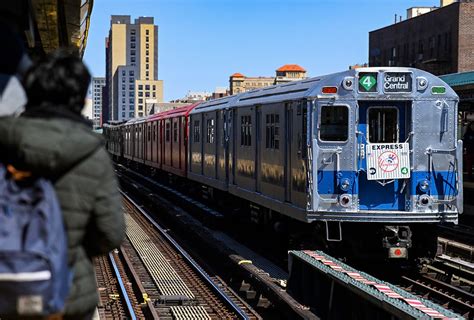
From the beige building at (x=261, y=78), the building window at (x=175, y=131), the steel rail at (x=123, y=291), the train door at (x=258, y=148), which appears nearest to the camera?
the steel rail at (x=123, y=291)

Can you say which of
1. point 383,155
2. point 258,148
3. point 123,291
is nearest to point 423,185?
point 383,155

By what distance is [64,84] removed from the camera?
10.8 feet

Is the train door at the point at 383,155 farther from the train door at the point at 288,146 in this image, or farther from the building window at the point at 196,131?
the building window at the point at 196,131

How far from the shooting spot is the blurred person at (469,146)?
22114 mm

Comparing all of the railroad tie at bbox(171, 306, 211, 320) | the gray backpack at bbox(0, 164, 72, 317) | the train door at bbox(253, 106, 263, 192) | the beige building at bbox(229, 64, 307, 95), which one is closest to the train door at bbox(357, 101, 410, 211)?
the railroad tie at bbox(171, 306, 211, 320)

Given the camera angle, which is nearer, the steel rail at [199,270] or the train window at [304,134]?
the steel rail at [199,270]

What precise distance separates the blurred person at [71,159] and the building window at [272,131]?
10349 mm

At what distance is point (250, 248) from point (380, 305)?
812cm

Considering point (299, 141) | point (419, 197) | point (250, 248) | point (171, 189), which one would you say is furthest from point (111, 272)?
point (171, 189)

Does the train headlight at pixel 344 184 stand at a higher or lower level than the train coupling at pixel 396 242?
higher

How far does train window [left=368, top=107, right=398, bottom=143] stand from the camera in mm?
12219

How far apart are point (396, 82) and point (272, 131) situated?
2.71m

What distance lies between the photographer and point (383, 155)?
12023 mm

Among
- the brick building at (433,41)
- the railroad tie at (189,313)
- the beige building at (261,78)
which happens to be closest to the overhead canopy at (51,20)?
the railroad tie at (189,313)
